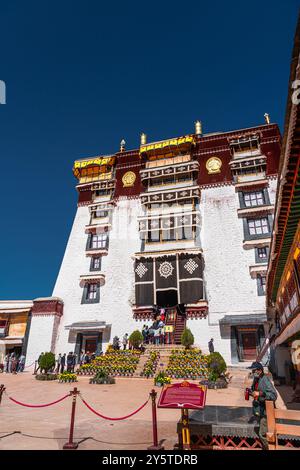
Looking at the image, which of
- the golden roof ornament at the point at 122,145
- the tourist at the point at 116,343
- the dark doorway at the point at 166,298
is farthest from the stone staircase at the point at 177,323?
the golden roof ornament at the point at 122,145

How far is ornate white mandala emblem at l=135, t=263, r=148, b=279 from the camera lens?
2416 centimetres

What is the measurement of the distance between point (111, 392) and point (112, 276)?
13229 mm

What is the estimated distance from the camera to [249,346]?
2056cm

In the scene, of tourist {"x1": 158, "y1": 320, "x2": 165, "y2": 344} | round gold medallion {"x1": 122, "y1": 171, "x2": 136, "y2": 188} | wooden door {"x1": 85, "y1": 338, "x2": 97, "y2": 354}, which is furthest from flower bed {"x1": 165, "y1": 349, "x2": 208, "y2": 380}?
round gold medallion {"x1": 122, "y1": 171, "x2": 136, "y2": 188}

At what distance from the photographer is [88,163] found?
102 ft

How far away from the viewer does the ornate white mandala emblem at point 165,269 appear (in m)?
23.6

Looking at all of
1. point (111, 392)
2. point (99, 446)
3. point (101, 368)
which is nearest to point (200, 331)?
point (101, 368)

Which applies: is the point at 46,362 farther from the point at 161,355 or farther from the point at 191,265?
the point at 191,265

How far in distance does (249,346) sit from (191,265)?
22.3 ft

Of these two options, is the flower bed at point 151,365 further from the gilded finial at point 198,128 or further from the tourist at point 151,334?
the gilded finial at point 198,128

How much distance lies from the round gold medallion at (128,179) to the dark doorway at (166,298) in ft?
36.3

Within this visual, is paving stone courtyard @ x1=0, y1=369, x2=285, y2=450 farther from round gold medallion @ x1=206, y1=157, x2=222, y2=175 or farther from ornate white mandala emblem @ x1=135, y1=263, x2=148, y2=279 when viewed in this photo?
round gold medallion @ x1=206, y1=157, x2=222, y2=175

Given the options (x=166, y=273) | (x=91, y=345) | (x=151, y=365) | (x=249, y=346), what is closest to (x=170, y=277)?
(x=166, y=273)

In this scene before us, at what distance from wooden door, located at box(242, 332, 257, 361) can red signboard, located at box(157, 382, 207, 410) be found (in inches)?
657
